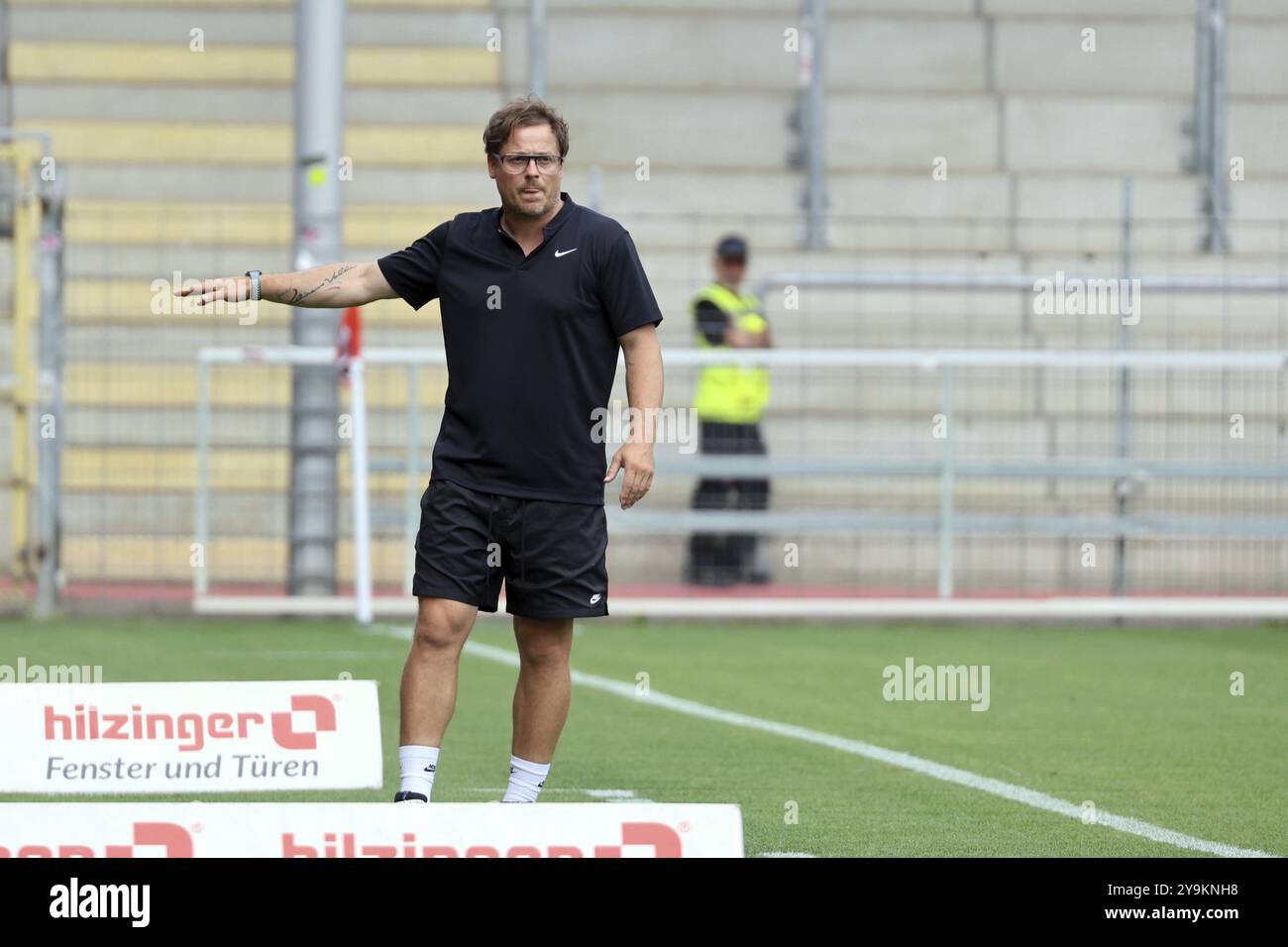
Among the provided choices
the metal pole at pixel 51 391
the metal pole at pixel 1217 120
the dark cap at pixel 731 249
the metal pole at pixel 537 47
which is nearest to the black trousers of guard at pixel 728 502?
the dark cap at pixel 731 249

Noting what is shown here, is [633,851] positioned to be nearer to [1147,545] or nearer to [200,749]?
[200,749]

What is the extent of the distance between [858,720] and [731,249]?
563 cm

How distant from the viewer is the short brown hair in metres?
5.65

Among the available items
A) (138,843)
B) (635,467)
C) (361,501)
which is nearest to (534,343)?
(635,467)

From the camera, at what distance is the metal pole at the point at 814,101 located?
15977 millimetres

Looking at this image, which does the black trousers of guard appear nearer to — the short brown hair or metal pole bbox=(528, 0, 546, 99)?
metal pole bbox=(528, 0, 546, 99)

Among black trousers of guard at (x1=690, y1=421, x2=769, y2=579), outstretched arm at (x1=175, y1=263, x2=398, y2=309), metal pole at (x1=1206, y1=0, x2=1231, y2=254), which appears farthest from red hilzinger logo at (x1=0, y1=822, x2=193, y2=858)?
metal pole at (x1=1206, y1=0, x2=1231, y2=254)

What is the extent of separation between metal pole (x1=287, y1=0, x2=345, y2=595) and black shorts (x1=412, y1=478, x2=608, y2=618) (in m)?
7.15

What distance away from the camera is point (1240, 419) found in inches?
542

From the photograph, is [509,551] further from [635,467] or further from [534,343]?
[534,343]

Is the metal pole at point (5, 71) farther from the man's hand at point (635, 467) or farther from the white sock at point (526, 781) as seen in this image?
the man's hand at point (635, 467)

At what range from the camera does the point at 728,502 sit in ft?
45.3

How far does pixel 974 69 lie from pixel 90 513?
26.2 feet
